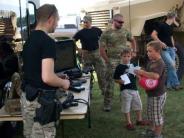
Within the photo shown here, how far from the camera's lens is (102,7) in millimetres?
11648

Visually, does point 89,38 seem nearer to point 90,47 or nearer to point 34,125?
point 90,47

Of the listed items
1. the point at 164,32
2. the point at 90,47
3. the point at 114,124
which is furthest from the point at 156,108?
the point at 164,32

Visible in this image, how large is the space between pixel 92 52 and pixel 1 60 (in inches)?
109

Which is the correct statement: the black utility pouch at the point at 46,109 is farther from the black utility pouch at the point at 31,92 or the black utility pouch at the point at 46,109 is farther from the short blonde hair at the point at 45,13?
the short blonde hair at the point at 45,13

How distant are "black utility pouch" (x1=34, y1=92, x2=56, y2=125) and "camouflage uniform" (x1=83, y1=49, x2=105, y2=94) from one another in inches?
179

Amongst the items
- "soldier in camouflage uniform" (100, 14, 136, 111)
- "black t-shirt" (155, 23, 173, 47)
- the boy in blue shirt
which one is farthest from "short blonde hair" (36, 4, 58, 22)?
"black t-shirt" (155, 23, 173, 47)

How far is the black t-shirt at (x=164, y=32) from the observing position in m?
9.74

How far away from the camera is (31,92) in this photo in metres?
4.32

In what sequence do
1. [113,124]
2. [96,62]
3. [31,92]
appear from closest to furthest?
1. [31,92]
2. [113,124]
3. [96,62]

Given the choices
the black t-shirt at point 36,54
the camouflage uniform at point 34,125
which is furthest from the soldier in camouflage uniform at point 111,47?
the black t-shirt at point 36,54

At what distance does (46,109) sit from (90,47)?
16.1 feet

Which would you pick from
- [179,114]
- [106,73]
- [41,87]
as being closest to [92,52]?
[106,73]

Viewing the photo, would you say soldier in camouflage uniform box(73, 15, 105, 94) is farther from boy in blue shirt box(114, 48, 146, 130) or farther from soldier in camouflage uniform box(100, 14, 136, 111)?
boy in blue shirt box(114, 48, 146, 130)

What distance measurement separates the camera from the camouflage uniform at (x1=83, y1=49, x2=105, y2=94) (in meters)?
8.91
